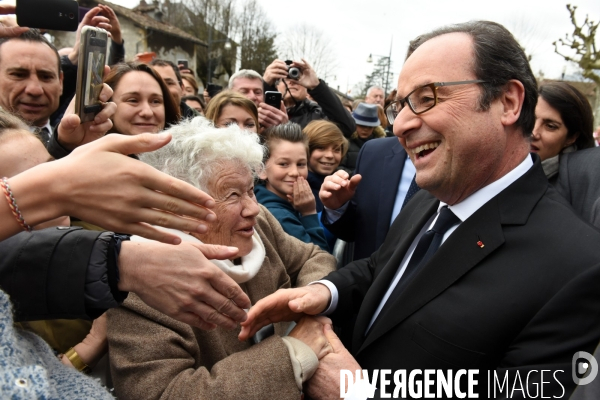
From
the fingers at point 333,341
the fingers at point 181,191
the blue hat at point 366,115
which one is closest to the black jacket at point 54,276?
the fingers at point 181,191

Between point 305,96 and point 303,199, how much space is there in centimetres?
254

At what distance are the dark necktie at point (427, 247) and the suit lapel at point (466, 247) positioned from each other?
0.12 metres

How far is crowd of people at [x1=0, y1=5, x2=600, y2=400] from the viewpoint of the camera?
1182 millimetres

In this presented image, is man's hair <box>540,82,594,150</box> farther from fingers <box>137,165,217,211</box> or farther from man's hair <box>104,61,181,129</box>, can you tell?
fingers <box>137,165,217,211</box>

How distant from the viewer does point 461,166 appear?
6.16ft

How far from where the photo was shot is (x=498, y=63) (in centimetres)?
191

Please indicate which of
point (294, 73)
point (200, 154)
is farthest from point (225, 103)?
point (200, 154)

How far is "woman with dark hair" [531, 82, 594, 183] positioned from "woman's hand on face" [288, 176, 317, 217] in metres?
2.00

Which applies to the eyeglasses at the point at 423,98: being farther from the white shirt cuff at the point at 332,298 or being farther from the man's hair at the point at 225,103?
the man's hair at the point at 225,103

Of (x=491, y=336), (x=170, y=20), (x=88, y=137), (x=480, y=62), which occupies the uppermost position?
(x=170, y=20)

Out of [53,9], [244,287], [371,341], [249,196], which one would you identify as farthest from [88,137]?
[371,341]

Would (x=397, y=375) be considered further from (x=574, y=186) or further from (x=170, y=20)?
(x=170, y=20)

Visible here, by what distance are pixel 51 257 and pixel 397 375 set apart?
134cm

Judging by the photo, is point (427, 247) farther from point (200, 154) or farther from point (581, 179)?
point (581, 179)
